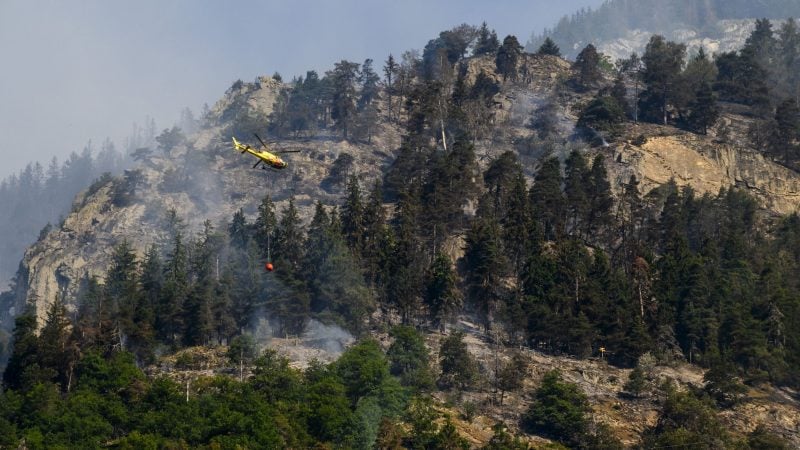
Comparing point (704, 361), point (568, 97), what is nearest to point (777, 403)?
point (704, 361)

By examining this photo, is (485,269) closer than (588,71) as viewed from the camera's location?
Yes

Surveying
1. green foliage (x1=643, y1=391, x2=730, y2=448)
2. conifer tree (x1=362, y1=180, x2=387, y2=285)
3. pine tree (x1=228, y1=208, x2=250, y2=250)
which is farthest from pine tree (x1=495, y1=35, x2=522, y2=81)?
green foliage (x1=643, y1=391, x2=730, y2=448)

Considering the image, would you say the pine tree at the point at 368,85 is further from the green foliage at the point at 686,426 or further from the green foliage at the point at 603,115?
the green foliage at the point at 686,426

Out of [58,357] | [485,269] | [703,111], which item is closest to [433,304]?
[485,269]

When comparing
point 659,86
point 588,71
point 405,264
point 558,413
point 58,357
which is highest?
point 588,71

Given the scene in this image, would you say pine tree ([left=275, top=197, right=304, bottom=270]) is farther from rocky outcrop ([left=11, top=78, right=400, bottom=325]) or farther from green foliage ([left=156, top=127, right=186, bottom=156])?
green foliage ([left=156, top=127, right=186, bottom=156])

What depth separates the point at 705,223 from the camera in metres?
111

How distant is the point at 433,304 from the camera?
301 feet

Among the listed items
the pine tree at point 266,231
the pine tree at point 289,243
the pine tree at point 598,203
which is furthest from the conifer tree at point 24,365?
the pine tree at point 598,203

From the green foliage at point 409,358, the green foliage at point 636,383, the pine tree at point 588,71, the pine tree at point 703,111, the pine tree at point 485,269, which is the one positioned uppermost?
the pine tree at point 588,71

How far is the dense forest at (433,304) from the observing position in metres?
71.4

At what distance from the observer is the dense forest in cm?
7138

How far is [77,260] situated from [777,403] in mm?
74043

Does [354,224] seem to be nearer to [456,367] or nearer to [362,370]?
[456,367]
